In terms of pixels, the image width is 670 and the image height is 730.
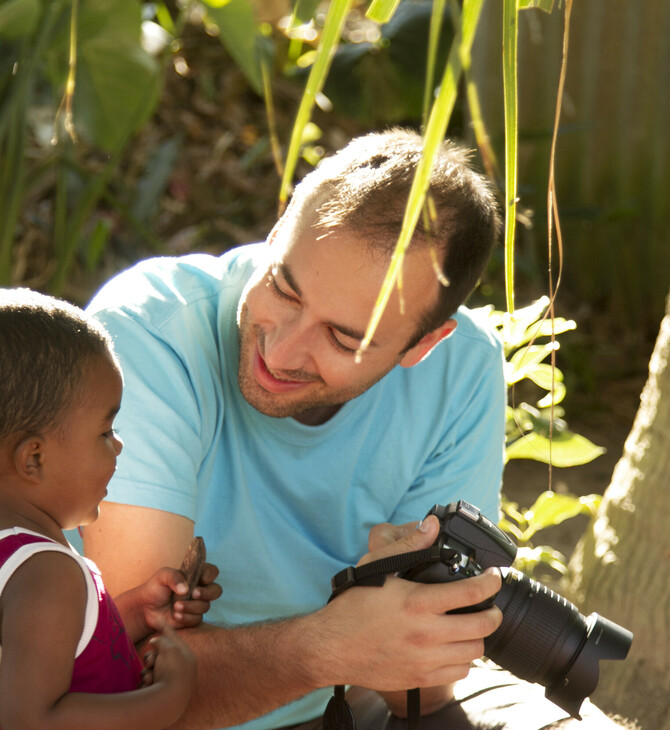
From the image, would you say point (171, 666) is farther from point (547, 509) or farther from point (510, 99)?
point (547, 509)

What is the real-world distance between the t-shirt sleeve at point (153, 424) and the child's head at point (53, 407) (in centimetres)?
31

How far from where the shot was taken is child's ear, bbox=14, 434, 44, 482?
3.62ft

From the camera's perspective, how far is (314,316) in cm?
160

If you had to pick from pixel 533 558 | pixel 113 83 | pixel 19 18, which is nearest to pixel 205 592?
pixel 533 558

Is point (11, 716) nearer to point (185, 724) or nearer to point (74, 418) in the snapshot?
point (74, 418)

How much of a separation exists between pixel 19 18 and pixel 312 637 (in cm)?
154

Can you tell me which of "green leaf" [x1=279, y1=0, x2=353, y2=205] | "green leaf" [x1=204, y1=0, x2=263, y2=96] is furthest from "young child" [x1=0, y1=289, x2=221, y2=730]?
"green leaf" [x1=204, y1=0, x2=263, y2=96]

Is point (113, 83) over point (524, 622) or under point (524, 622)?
over

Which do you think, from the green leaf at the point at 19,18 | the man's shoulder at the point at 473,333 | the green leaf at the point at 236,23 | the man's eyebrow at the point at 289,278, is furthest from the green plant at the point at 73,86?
the man's shoulder at the point at 473,333

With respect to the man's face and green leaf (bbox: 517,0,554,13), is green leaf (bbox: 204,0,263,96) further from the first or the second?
green leaf (bbox: 517,0,554,13)

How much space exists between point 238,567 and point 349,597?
0.32 metres

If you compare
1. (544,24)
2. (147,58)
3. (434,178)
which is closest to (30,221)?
(147,58)

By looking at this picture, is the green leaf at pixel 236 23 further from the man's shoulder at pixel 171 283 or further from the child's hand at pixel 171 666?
the child's hand at pixel 171 666

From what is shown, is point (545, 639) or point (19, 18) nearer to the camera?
point (545, 639)
